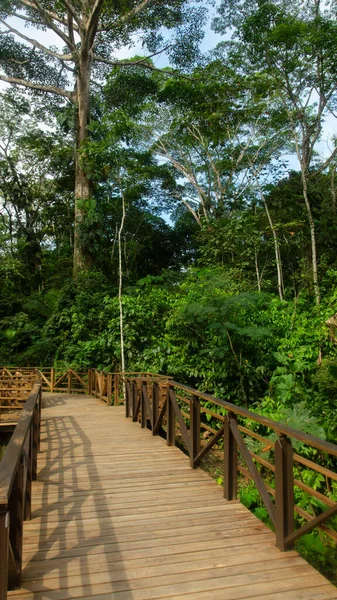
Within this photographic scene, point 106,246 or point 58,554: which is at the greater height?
point 106,246

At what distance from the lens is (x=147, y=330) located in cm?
1327

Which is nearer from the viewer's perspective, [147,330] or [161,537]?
[161,537]

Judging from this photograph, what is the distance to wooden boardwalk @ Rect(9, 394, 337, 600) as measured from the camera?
232cm

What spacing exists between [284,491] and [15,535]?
1.64 m

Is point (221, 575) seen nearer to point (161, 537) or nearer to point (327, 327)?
point (161, 537)

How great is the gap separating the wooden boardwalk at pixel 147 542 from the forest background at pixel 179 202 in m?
1.95

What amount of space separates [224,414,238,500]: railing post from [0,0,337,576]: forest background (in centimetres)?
161

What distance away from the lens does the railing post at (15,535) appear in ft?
7.63

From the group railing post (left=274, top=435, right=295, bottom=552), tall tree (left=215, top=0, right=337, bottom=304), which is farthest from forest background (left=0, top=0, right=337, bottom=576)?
railing post (left=274, top=435, right=295, bottom=552)

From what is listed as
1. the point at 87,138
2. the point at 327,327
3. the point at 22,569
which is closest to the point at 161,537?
the point at 22,569

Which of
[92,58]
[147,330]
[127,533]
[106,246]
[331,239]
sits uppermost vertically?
[92,58]

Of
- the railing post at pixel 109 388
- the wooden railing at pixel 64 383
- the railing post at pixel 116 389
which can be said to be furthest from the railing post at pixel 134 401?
the railing post at pixel 109 388

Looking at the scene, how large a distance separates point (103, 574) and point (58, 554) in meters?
0.44

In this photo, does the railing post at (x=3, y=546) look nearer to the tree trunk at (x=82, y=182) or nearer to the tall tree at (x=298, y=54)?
the tall tree at (x=298, y=54)
